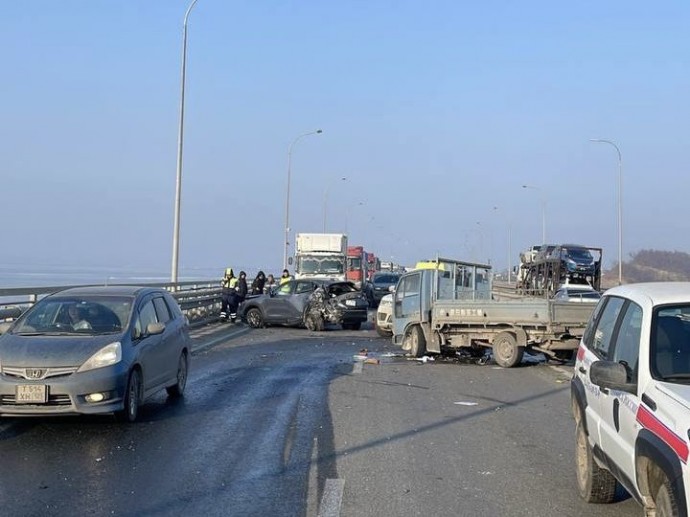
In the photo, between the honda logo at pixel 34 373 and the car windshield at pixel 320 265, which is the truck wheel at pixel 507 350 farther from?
the car windshield at pixel 320 265

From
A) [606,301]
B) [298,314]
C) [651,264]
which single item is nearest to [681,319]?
[606,301]

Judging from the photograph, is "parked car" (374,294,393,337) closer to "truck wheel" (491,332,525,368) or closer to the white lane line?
"truck wheel" (491,332,525,368)

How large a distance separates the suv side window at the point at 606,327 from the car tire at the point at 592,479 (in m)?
0.63

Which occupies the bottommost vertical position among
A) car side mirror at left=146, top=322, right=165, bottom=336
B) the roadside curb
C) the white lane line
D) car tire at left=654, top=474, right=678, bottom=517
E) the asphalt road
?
the roadside curb

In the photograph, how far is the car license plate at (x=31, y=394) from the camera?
8.48 m

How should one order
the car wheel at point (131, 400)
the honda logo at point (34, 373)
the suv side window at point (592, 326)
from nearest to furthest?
the suv side window at point (592, 326) < the honda logo at point (34, 373) < the car wheel at point (131, 400)

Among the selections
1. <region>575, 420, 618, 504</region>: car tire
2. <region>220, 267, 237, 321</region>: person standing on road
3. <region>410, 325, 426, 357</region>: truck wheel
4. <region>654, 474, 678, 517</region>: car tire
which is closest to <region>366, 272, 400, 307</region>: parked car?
<region>220, 267, 237, 321</region>: person standing on road

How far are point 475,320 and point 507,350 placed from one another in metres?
0.86

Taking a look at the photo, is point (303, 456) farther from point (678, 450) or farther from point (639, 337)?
point (678, 450)

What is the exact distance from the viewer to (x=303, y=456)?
7.73 m

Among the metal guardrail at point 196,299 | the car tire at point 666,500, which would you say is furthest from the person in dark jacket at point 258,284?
the car tire at point 666,500

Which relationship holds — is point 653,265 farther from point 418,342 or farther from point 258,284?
point 418,342

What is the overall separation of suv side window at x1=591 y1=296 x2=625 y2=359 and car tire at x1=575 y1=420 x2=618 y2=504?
630 mm

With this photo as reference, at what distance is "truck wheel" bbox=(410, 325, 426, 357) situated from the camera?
17672 mm
